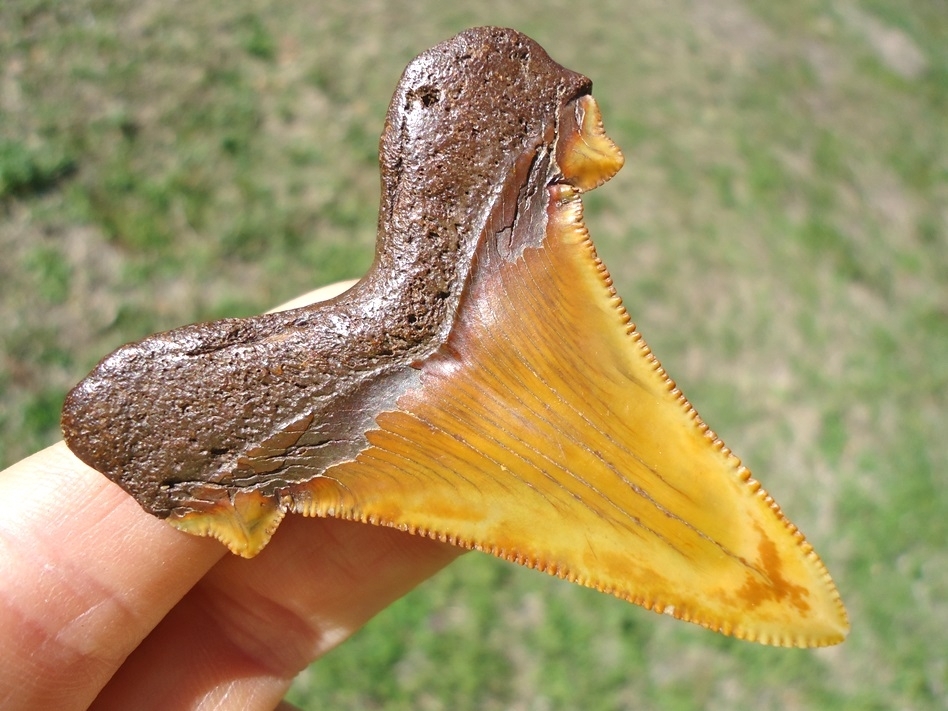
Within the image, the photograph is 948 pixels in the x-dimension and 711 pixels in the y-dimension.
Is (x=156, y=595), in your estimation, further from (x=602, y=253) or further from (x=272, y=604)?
(x=602, y=253)

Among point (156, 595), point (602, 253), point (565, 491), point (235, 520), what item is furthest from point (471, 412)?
point (602, 253)

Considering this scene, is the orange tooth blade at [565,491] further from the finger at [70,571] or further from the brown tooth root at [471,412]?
the finger at [70,571]

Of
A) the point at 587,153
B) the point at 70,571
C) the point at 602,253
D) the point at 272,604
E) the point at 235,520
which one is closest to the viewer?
the point at 235,520

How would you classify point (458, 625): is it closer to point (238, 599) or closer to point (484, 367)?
point (238, 599)

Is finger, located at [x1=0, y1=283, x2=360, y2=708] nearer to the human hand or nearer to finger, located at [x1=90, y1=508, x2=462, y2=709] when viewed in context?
the human hand

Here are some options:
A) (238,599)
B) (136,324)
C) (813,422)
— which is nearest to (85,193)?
(136,324)

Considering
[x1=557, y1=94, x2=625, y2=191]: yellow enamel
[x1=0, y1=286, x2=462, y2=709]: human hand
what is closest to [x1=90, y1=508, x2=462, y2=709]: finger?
[x1=0, y1=286, x2=462, y2=709]: human hand

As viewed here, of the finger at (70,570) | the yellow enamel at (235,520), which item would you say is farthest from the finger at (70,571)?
the yellow enamel at (235,520)
